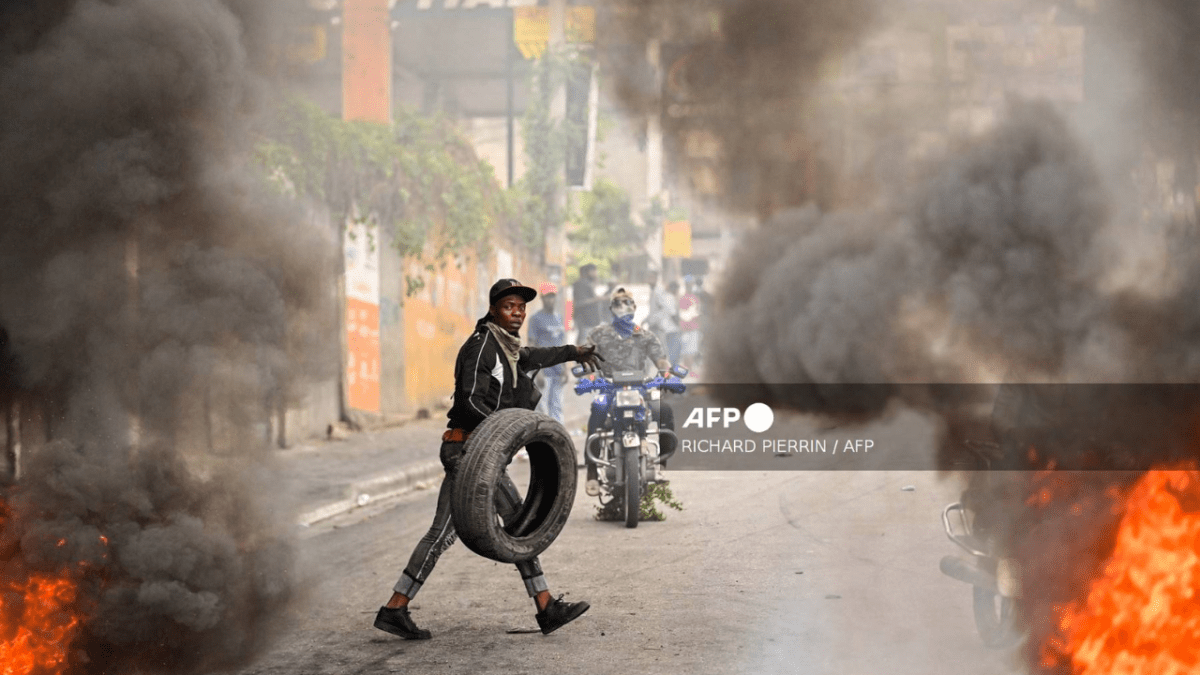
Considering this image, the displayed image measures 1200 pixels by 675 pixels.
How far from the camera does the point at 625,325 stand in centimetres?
1104

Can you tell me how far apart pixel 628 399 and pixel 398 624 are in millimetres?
4378

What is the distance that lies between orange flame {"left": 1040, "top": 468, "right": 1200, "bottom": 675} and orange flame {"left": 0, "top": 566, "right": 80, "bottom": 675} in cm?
406

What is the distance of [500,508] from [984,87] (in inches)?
136

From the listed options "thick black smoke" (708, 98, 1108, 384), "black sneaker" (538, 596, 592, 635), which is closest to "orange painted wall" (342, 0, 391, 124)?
"thick black smoke" (708, 98, 1108, 384)

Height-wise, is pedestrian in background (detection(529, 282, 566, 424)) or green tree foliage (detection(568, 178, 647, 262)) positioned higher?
green tree foliage (detection(568, 178, 647, 262))

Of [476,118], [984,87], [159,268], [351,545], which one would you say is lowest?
[351,545]

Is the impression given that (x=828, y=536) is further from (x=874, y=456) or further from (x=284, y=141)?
(x=284, y=141)

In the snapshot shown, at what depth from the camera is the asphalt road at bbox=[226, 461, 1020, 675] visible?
5871 mm

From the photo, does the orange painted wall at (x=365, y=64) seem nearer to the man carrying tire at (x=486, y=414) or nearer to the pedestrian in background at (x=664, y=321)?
the pedestrian in background at (x=664, y=321)

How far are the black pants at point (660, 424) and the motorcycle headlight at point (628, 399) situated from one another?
376 millimetres

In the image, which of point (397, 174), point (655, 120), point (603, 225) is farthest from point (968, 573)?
point (603, 225)

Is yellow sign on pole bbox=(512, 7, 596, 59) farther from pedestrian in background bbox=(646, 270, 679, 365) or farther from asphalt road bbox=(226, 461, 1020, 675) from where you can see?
asphalt road bbox=(226, 461, 1020, 675)

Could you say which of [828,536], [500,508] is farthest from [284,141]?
[500,508]

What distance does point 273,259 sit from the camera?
6.84 meters
